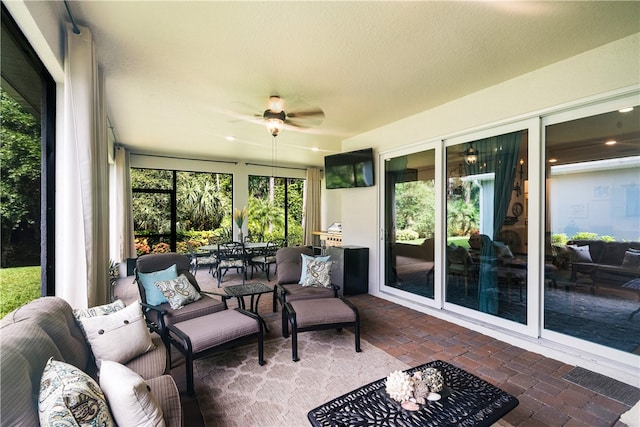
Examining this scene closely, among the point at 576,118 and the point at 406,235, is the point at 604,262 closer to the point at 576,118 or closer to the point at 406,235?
the point at 576,118

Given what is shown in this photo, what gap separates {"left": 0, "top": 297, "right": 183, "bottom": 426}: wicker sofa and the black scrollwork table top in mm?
837

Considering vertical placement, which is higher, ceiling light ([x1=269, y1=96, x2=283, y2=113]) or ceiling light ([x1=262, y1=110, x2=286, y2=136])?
ceiling light ([x1=269, y1=96, x2=283, y2=113])

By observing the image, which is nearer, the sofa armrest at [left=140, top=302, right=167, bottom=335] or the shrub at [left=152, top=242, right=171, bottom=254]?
the sofa armrest at [left=140, top=302, right=167, bottom=335]

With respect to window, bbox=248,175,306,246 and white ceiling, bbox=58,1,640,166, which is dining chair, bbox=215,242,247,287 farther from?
white ceiling, bbox=58,1,640,166

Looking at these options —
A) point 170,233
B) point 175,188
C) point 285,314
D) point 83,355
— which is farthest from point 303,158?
point 83,355

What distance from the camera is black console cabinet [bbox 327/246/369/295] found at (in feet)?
16.0

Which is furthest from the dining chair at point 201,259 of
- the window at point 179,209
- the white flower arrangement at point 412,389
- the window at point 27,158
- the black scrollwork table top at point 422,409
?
the white flower arrangement at point 412,389

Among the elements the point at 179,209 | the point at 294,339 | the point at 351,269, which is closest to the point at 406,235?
the point at 351,269

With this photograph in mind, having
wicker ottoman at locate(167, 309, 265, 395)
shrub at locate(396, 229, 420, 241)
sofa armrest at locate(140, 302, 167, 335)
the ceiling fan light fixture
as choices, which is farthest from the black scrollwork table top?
the ceiling fan light fixture

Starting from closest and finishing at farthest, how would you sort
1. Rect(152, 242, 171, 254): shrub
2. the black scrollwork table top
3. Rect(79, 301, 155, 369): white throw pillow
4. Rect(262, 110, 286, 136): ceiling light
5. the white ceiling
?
the black scrollwork table top < Rect(79, 301, 155, 369): white throw pillow < the white ceiling < Rect(262, 110, 286, 136): ceiling light < Rect(152, 242, 171, 254): shrub

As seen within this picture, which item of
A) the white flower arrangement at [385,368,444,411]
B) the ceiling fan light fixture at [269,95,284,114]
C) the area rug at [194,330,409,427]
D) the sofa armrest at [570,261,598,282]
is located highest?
the ceiling fan light fixture at [269,95,284,114]

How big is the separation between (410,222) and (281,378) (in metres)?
3.05

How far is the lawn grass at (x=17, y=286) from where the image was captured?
1.74 m

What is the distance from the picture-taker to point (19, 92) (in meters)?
1.90
